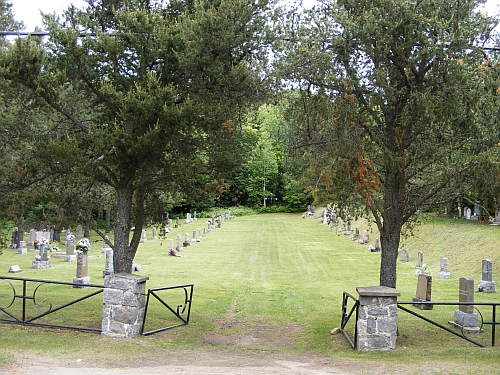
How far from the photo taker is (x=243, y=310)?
1416cm

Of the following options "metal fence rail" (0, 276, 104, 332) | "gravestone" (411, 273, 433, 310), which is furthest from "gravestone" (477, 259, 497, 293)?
"metal fence rail" (0, 276, 104, 332)

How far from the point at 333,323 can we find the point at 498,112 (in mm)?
5889

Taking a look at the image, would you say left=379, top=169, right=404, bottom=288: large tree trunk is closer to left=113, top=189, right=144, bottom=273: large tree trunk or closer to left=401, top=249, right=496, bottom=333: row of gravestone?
left=401, top=249, right=496, bottom=333: row of gravestone

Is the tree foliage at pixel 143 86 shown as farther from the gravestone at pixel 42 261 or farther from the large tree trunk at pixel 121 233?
the gravestone at pixel 42 261

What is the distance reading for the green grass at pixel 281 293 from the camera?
30.6 feet

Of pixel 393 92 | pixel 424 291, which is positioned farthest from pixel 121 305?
pixel 424 291

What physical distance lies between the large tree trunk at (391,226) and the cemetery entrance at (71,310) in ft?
13.7

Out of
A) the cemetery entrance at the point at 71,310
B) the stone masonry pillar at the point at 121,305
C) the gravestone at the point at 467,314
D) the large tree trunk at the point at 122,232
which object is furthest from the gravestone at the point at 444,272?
the stone masonry pillar at the point at 121,305

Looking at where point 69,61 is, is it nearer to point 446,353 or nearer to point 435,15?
point 435,15

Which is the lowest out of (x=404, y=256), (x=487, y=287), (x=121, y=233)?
(x=487, y=287)

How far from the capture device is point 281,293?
56.5 feet

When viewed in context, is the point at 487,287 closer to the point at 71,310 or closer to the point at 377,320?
the point at 377,320

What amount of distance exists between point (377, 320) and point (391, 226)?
2.35m


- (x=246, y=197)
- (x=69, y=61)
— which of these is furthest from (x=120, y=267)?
(x=246, y=197)
